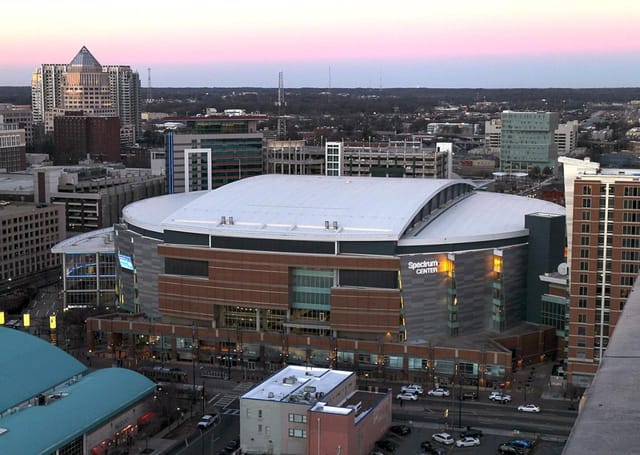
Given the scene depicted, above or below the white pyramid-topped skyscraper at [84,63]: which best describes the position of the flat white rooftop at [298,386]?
below

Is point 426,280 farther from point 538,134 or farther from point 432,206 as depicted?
point 538,134

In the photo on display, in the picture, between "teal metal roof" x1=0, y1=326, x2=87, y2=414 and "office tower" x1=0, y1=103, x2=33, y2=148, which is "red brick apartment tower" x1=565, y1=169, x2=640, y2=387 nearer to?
"teal metal roof" x1=0, y1=326, x2=87, y2=414

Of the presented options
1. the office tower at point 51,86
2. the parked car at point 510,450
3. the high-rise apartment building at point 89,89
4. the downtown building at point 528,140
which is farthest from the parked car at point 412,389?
the office tower at point 51,86

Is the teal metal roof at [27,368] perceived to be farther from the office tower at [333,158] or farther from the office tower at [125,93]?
the office tower at [125,93]

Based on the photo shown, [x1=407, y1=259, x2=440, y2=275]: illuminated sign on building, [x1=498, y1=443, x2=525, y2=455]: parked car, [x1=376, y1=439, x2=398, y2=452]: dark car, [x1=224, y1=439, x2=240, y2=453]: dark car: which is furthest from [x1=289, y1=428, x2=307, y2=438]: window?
[x1=407, y1=259, x2=440, y2=275]: illuminated sign on building

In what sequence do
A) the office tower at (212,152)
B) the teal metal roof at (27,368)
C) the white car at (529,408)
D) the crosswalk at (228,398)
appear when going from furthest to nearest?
the office tower at (212,152), the crosswalk at (228,398), the white car at (529,408), the teal metal roof at (27,368)

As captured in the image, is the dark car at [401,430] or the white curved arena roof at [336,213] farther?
the white curved arena roof at [336,213]

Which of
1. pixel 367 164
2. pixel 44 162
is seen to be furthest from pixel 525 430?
pixel 44 162

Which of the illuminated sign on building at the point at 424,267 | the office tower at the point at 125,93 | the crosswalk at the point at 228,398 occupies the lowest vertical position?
the crosswalk at the point at 228,398
